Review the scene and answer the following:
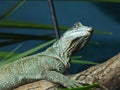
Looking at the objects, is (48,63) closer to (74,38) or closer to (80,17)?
(74,38)

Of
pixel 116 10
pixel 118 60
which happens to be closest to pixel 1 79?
pixel 118 60

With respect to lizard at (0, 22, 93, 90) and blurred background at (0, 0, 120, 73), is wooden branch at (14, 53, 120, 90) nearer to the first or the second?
lizard at (0, 22, 93, 90)

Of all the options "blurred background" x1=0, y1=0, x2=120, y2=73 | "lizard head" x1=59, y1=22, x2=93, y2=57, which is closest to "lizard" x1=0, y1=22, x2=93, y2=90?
"lizard head" x1=59, y1=22, x2=93, y2=57

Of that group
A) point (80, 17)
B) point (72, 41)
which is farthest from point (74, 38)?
point (80, 17)

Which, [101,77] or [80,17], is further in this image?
[80,17]

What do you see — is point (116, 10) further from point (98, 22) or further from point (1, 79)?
point (1, 79)
